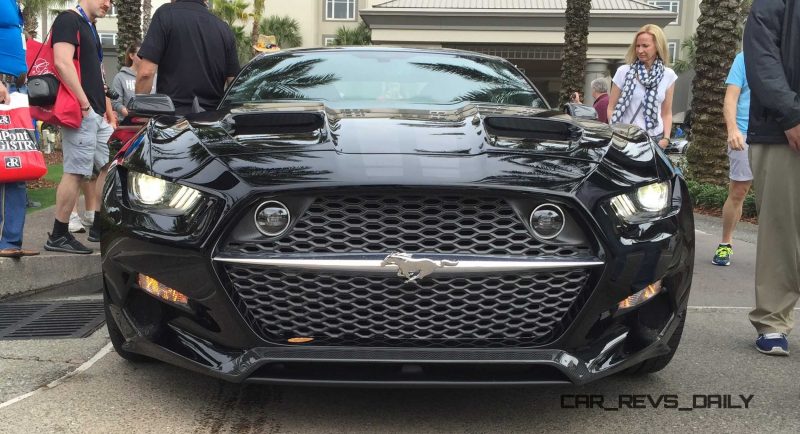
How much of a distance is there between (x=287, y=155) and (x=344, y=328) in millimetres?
598

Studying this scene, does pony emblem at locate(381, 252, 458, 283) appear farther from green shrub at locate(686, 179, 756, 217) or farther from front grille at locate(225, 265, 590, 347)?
green shrub at locate(686, 179, 756, 217)

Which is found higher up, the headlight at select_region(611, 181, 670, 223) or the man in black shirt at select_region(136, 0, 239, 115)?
the man in black shirt at select_region(136, 0, 239, 115)

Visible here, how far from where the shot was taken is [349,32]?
46.1 metres

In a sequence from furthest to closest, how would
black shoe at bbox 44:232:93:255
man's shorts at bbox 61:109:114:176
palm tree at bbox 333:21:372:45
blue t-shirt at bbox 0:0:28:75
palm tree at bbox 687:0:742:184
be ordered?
palm tree at bbox 333:21:372:45
palm tree at bbox 687:0:742:184
man's shorts at bbox 61:109:114:176
black shoe at bbox 44:232:93:255
blue t-shirt at bbox 0:0:28:75

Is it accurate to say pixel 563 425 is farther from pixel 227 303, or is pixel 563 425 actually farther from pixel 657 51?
pixel 657 51

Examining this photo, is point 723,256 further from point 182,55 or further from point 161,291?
point 161,291

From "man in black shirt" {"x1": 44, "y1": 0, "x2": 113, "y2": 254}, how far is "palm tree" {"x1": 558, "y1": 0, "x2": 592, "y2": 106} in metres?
12.3

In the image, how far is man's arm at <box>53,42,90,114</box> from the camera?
521cm

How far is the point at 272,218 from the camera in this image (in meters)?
2.50

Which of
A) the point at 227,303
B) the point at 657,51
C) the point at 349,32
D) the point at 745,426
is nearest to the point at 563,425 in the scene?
the point at 745,426

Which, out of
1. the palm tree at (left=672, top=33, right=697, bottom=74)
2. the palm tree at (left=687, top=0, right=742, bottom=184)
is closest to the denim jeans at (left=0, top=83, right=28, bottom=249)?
the palm tree at (left=687, top=0, right=742, bottom=184)

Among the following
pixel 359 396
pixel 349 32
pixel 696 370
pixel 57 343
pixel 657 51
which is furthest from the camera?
pixel 349 32

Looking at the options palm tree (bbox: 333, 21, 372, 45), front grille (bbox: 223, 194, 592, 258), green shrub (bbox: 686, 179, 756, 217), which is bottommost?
green shrub (bbox: 686, 179, 756, 217)

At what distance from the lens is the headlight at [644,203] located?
262 cm
